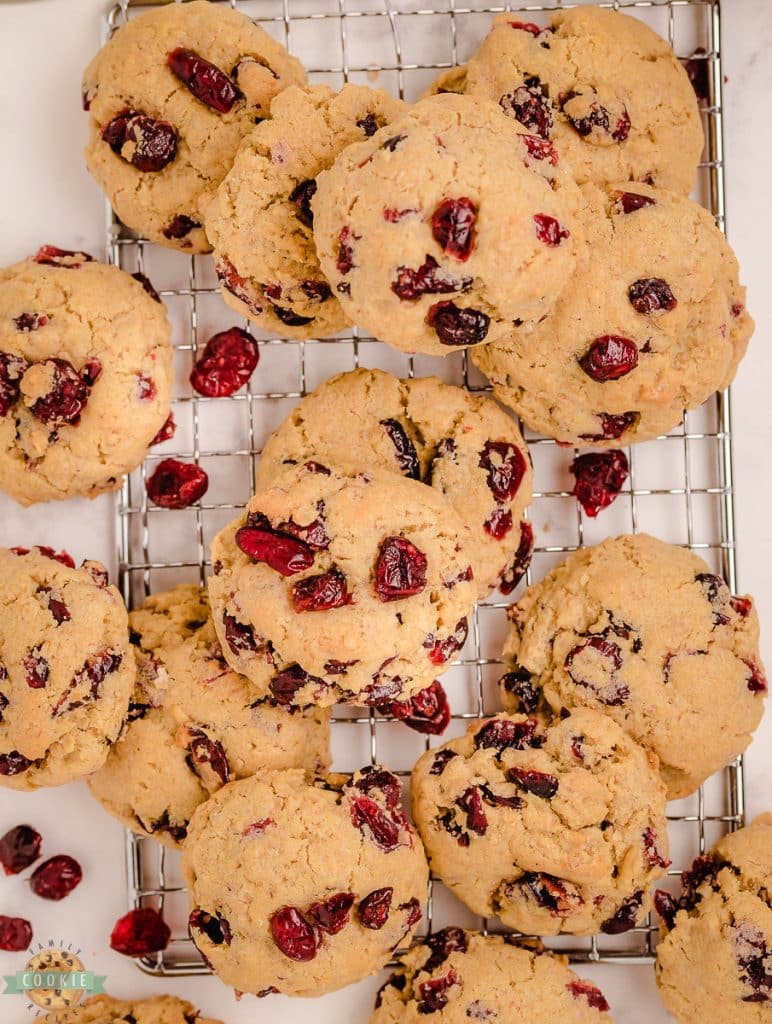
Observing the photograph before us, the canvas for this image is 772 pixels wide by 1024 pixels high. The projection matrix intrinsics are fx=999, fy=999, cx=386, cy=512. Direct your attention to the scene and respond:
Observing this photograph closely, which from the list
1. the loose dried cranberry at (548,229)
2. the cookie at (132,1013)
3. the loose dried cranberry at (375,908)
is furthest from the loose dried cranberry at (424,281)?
the cookie at (132,1013)

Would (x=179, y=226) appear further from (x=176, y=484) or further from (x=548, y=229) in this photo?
(x=548, y=229)

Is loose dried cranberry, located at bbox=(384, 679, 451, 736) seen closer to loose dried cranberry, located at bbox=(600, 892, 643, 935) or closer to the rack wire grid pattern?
the rack wire grid pattern

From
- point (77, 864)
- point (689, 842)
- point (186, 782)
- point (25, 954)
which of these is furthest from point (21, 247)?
point (689, 842)

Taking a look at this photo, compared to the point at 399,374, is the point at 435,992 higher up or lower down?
lower down

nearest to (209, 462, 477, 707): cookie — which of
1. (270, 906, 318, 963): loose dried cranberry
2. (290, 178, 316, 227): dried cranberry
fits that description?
(270, 906, 318, 963): loose dried cranberry

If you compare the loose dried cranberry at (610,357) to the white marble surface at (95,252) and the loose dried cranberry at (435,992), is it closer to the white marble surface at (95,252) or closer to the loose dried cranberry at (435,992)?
the white marble surface at (95,252)

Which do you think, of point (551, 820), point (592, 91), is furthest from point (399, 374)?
point (551, 820)
